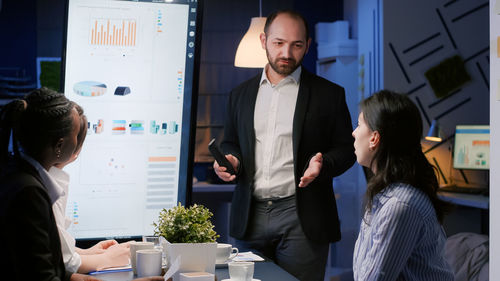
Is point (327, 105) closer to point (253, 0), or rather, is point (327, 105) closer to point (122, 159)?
point (122, 159)

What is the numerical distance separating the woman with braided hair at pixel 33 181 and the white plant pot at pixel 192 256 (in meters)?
0.25

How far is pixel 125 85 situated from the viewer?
7.56 ft

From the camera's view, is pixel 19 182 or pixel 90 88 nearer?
pixel 19 182

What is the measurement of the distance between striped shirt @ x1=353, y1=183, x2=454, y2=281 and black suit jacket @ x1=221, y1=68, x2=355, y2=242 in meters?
0.71

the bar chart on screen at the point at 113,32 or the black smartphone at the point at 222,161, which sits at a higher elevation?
the bar chart on screen at the point at 113,32

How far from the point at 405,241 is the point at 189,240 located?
65cm

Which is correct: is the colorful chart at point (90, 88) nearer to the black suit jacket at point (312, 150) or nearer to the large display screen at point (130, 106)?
the large display screen at point (130, 106)

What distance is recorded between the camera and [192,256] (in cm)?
157

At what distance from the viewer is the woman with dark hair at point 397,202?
1708 millimetres

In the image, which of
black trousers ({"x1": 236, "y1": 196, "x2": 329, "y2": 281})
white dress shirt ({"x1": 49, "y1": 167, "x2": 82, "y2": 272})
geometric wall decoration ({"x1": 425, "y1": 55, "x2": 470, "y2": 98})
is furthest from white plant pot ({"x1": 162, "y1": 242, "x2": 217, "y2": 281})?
geometric wall decoration ({"x1": 425, "y1": 55, "x2": 470, "y2": 98})

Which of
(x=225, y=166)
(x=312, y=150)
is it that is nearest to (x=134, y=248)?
(x=225, y=166)

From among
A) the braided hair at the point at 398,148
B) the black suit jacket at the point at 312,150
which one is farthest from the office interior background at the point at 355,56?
the braided hair at the point at 398,148

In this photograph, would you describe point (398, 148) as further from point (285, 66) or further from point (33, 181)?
point (33, 181)

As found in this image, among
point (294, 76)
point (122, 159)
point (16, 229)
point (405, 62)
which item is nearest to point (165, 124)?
point (122, 159)
